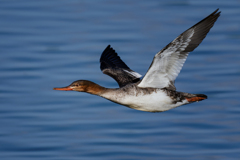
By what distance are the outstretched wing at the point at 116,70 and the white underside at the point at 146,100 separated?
4.12ft

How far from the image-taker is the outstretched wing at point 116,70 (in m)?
12.9

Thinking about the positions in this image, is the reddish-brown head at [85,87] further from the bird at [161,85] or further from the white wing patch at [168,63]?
the white wing patch at [168,63]

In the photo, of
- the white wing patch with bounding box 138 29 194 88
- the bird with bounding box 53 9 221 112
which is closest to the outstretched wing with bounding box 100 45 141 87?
the bird with bounding box 53 9 221 112

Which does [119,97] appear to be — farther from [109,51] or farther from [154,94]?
[109,51]

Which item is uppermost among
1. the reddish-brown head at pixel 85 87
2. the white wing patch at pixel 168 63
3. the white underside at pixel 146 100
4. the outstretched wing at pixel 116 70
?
the outstretched wing at pixel 116 70

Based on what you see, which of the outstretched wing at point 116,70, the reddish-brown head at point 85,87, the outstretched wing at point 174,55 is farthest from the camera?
the outstretched wing at point 116,70

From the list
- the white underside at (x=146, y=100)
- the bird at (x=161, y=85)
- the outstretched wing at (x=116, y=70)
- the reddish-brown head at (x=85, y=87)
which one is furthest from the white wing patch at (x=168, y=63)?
the outstretched wing at (x=116, y=70)

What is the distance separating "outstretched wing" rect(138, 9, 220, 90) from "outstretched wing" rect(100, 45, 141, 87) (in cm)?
140

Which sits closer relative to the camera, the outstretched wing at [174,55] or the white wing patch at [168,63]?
the outstretched wing at [174,55]

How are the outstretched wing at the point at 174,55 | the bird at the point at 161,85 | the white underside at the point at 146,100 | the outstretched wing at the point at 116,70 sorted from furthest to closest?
the outstretched wing at the point at 116,70, the white underside at the point at 146,100, the bird at the point at 161,85, the outstretched wing at the point at 174,55

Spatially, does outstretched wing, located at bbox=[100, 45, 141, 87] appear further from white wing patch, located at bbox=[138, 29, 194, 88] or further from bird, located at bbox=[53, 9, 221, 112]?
white wing patch, located at bbox=[138, 29, 194, 88]

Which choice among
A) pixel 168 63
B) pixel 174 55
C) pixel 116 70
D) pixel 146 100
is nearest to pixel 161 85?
pixel 146 100

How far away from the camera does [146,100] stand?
1107cm

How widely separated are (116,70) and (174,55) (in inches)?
117
